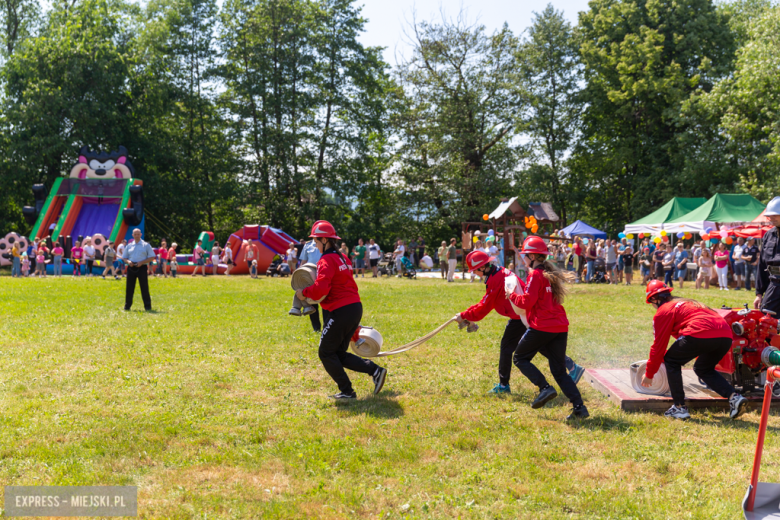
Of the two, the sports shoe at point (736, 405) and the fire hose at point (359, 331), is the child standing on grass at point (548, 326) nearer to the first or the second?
the fire hose at point (359, 331)

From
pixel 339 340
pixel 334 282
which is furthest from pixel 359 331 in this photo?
pixel 334 282

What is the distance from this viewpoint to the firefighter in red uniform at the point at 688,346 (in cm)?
575

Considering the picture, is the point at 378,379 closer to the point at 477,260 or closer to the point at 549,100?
the point at 477,260

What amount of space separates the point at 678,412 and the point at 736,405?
1.66ft

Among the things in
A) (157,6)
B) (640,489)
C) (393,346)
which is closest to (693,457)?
(640,489)

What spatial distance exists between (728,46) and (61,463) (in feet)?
132

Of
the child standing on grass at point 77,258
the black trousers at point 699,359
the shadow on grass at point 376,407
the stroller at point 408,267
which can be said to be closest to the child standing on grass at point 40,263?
the child standing on grass at point 77,258

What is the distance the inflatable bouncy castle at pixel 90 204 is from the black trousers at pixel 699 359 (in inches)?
1135

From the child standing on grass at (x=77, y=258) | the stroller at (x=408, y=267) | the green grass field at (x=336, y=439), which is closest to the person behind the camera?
the green grass field at (x=336, y=439)

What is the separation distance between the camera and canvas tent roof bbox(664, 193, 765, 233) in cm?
2253

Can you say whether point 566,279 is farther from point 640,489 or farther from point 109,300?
point 109,300

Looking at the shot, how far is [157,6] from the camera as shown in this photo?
44.8 metres

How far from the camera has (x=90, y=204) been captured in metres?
32.2

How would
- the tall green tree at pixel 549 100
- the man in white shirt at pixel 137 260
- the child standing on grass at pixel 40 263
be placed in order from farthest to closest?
1. the tall green tree at pixel 549 100
2. the child standing on grass at pixel 40 263
3. the man in white shirt at pixel 137 260
